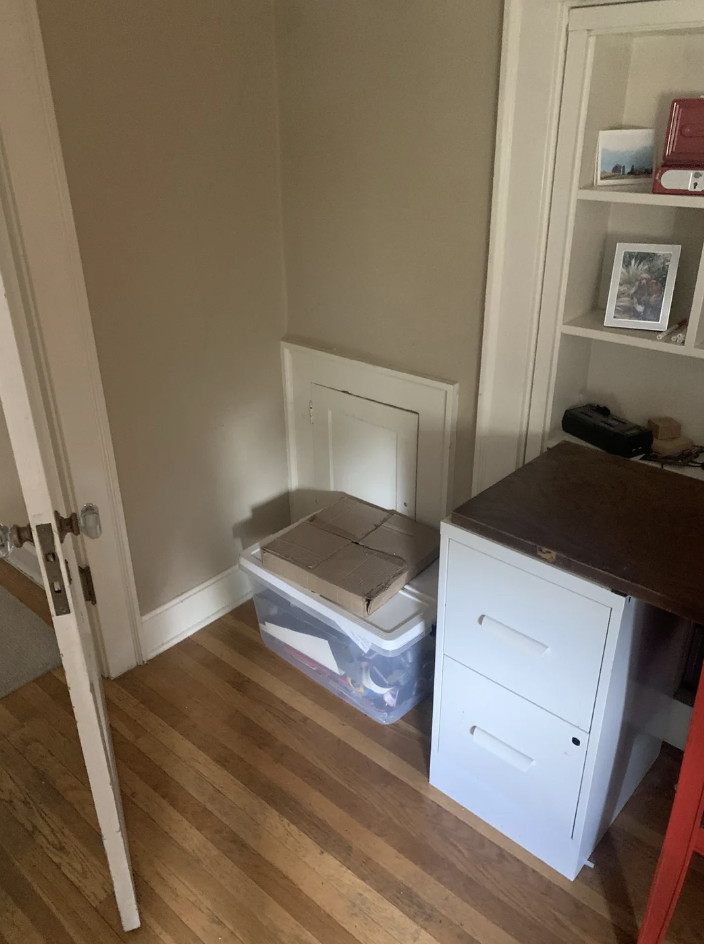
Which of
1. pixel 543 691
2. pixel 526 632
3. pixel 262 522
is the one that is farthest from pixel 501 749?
pixel 262 522

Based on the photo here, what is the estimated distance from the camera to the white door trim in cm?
197

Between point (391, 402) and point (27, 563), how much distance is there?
144 cm

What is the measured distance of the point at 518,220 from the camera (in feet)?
5.41

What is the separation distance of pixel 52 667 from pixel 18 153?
4.59 feet

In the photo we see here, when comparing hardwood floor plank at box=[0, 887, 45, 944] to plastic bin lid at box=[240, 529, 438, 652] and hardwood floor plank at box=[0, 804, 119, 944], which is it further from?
plastic bin lid at box=[240, 529, 438, 652]

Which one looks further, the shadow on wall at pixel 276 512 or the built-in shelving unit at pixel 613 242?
the shadow on wall at pixel 276 512

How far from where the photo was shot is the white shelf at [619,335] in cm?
151

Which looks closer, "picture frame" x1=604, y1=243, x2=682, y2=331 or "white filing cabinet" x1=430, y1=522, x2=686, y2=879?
"white filing cabinet" x1=430, y1=522, x2=686, y2=879

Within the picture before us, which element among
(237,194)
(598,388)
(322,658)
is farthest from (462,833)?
(237,194)

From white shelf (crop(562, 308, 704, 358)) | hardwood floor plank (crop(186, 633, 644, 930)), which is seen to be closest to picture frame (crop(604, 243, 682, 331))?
white shelf (crop(562, 308, 704, 358))

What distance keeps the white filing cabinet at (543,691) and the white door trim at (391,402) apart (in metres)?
0.55

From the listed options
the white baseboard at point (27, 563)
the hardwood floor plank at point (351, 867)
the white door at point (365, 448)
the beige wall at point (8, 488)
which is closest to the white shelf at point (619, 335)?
the white door at point (365, 448)

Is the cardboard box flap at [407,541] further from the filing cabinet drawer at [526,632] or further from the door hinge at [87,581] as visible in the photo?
the door hinge at [87,581]

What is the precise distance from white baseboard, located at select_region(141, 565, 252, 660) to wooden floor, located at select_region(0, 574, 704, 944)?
16 cm
